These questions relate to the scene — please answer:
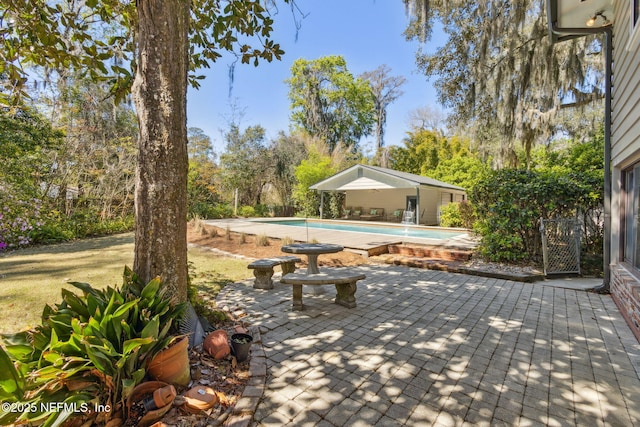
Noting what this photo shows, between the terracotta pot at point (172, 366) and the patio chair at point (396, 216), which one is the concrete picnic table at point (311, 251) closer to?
the terracotta pot at point (172, 366)

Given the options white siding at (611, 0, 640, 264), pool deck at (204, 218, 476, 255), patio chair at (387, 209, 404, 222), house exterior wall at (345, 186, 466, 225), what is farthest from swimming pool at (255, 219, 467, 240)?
white siding at (611, 0, 640, 264)

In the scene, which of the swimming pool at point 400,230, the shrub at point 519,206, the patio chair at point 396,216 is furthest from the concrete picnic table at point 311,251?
the patio chair at point 396,216

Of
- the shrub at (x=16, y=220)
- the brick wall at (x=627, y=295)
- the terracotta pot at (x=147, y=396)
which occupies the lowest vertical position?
the terracotta pot at (x=147, y=396)

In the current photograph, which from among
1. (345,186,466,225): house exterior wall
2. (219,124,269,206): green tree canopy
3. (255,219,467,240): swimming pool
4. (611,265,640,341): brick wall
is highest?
(219,124,269,206): green tree canopy

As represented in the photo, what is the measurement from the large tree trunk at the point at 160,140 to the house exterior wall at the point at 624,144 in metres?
4.56

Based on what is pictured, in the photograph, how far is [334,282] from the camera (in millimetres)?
3627

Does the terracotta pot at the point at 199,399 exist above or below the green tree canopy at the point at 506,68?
below

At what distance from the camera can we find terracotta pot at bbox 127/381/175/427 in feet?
5.71

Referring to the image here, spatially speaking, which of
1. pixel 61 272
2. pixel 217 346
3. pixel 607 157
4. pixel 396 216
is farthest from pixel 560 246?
pixel 396 216

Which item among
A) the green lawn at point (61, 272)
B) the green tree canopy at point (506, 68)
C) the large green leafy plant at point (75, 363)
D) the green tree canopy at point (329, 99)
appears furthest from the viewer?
the green tree canopy at point (329, 99)

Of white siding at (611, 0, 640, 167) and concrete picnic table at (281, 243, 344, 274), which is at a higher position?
white siding at (611, 0, 640, 167)

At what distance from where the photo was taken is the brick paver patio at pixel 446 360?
6.57ft

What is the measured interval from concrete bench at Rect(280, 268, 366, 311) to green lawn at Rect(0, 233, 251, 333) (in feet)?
5.49

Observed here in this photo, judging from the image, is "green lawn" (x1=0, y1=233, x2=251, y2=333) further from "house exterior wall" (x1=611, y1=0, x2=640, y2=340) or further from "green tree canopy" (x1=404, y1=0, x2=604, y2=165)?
"green tree canopy" (x1=404, y1=0, x2=604, y2=165)
